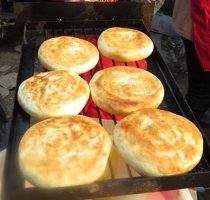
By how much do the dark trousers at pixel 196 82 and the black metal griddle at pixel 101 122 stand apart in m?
0.80

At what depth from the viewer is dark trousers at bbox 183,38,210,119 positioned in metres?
3.12

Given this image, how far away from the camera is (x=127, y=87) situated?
6.21 feet

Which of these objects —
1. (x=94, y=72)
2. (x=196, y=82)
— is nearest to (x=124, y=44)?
(x=94, y=72)

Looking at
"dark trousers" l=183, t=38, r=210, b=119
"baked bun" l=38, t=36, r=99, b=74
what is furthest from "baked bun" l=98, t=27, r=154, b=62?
"dark trousers" l=183, t=38, r=210, b=119

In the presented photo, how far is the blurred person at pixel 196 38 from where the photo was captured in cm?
278

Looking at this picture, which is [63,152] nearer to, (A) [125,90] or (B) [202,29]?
(A) [125,90]

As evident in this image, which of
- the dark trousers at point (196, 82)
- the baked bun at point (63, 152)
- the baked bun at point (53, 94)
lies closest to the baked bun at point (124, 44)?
the baked bun at point (53, 94)

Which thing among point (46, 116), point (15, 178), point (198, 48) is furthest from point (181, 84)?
point (15, 178)

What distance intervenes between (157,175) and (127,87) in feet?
2.04

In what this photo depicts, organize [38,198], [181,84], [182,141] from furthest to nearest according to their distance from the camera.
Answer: [181,84] < [182,141] < [38,198]

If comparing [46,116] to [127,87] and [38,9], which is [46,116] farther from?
[38,9]

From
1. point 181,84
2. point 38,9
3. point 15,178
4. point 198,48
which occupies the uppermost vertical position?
point 38,9

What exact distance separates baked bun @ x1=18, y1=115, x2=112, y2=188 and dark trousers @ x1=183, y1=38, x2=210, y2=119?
1832 millimetres

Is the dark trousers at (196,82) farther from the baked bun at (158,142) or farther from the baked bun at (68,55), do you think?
the baked bun at (158,142)
